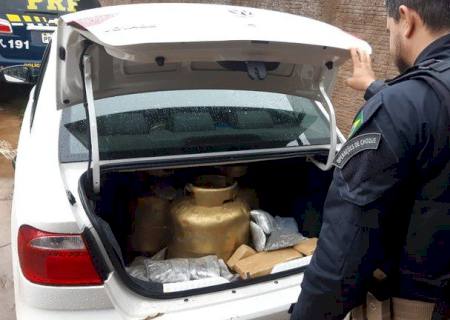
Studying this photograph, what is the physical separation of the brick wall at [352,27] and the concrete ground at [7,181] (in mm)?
3528

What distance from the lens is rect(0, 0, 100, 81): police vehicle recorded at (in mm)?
5711

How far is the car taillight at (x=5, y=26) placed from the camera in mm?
5652

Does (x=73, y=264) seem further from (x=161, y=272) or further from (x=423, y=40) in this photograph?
(x=423, y=40)

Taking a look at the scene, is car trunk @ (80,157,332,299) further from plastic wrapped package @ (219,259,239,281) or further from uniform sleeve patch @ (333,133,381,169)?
A: uniform sleeve patch @ (333,133,381,169)

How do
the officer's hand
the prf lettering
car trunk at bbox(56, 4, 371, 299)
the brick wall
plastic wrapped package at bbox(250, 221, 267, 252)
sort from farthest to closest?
the prf lettering, the brick wall, plastic wrapped package at bbox(250, 221, 267, 252), car trunk at bbox(56, 4, 371, 299), the officer's hand

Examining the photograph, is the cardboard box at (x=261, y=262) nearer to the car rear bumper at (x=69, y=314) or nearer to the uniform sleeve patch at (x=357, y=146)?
the car rear bumper at (x=69, y=314)

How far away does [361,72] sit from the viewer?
1503 millimetres

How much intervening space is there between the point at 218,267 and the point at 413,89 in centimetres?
118

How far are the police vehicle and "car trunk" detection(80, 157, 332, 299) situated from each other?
407 cm

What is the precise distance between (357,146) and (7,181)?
383cm

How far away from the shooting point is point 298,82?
2188 mm

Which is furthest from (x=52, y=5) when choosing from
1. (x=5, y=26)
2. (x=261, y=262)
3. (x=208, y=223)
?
(x=261, y=262)

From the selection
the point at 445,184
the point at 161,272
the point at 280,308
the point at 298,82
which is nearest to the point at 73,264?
the point at 161,272

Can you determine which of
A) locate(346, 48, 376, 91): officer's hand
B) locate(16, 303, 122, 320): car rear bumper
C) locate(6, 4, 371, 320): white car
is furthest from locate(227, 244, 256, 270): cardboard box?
locate(346, 48, 376, 91): officer's hand
